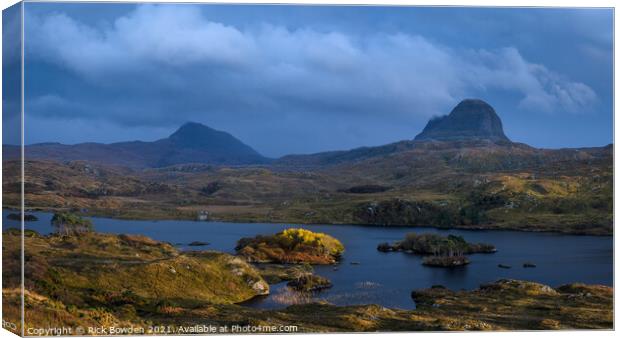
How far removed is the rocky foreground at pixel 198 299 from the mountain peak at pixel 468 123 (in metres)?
9.75

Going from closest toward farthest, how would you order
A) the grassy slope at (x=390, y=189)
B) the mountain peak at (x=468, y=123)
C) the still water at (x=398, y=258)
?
the still water at (x=398, y=258) < the mountain peak at (x=468, y=123) < the grassy slope at (x=390, y=189)

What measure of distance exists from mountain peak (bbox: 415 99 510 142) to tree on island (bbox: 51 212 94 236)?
21.6m

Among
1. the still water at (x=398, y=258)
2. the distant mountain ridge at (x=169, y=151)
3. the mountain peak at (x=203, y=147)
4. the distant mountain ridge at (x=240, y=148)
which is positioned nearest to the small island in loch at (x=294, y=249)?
the still water at (x=398, y=258)

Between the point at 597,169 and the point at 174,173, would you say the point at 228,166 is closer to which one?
the point at 174,173

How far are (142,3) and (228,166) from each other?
79.8 feet

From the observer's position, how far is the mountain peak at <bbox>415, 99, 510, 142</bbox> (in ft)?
130

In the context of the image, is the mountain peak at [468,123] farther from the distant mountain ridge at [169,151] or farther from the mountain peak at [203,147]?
the distant mountain ridge at [169,151]

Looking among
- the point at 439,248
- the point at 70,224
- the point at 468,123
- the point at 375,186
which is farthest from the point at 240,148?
the point at 375,186

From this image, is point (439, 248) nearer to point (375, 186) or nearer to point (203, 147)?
point (375, 186)

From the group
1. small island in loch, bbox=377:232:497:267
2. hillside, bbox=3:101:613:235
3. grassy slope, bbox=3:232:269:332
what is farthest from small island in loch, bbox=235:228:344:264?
grassy slope, bbox=3:232:269:332

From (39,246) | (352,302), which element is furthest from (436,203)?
(39,246)

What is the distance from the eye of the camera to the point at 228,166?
163 ft

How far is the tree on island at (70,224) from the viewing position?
133 ft

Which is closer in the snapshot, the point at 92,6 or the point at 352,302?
the point at 92,6
